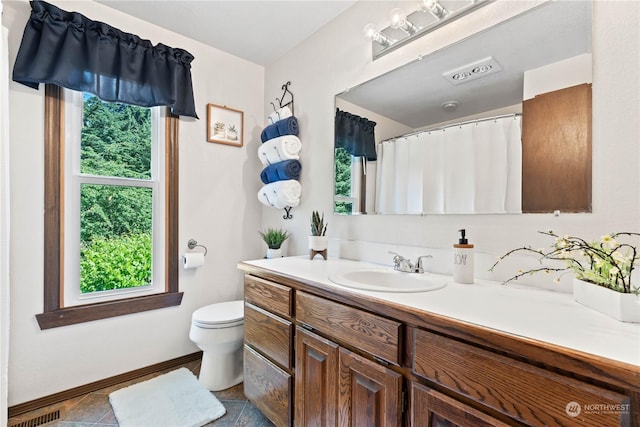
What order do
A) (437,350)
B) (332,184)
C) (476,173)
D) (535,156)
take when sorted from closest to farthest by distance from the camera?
(437,350)
(535,156)
(476,173)
(332,184)

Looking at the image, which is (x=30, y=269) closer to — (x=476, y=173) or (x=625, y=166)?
(x=476, y=173)

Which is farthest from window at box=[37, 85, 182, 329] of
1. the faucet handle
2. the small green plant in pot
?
the faucet handle

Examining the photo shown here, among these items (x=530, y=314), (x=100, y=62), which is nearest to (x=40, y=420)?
(x=100, y=62)

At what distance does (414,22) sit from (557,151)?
3.10 feet

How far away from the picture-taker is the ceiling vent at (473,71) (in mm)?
1261

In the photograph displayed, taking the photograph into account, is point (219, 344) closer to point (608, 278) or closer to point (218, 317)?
point (218, 317)

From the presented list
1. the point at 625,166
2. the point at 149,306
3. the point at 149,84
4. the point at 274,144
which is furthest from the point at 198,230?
the point at 625,166

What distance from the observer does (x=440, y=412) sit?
0.81m

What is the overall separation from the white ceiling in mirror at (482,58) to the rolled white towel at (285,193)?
76 cm

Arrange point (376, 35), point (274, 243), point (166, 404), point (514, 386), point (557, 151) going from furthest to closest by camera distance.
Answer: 1. point (274, 243)
2. point (166, 404)
3. point (376, 35)
4. point (557, 151)
5. point (514, 386)

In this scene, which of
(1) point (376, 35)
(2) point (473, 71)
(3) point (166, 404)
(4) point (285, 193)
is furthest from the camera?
(4) point (285, 193)

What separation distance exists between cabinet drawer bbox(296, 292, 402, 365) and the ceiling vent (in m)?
1.14

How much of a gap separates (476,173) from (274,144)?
1400mm

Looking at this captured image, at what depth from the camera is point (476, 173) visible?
4.31 feet
